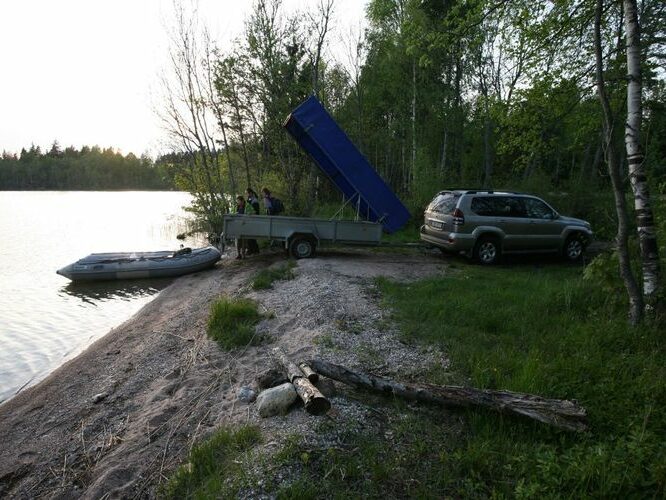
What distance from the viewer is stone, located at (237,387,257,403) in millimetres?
4453

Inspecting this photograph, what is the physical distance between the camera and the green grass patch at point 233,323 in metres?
6.30

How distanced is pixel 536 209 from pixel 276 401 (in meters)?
10.2

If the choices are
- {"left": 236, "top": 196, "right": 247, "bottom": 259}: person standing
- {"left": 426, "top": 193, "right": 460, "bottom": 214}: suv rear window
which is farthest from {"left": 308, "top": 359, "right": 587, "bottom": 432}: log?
{"left": 236, "top": 196, "right": 247, "bottom": 259}: person standing

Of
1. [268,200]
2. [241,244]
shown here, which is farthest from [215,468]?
[241,244]

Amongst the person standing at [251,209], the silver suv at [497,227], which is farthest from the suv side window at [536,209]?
the person standing at [251,209]

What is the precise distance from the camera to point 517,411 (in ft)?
11.8

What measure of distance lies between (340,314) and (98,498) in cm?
416

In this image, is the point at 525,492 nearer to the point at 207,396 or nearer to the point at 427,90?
the point at 207,396

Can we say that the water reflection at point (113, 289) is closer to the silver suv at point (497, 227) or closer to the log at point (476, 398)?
the silver suv at point (497, 227)

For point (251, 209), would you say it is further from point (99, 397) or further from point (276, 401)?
point (276, 401)

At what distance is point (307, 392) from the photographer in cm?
388

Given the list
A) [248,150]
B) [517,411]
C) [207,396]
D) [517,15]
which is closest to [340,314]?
[207,396]

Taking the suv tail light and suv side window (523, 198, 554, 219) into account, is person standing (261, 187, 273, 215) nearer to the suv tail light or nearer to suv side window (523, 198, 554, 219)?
the suv tail light

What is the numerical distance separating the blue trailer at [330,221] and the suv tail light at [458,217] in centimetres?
193
